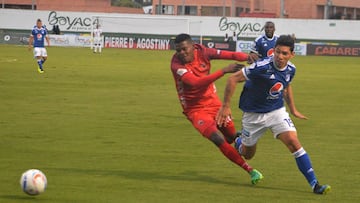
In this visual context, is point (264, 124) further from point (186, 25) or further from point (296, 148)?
point (186, 25)

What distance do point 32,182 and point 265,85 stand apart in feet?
10.4

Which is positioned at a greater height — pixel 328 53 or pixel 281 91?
pixel 281 91

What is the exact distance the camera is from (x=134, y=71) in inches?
1508

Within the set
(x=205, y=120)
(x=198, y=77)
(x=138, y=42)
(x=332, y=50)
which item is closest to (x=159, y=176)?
(x=205, y=120)

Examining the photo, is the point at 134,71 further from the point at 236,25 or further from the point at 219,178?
the point at 236,25

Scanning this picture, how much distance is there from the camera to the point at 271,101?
35.2 ft

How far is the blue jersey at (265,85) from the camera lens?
10.4 metres

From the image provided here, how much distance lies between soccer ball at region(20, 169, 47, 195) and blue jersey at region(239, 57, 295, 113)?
281 cm

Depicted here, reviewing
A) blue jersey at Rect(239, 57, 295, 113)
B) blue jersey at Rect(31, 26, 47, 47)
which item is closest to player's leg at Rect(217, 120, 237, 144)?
blue jersey at Rect(239, 57, 295, 113)

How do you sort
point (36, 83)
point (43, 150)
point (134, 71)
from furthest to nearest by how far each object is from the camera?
point (134, 71) < point (36, 83) < point (43, 150)

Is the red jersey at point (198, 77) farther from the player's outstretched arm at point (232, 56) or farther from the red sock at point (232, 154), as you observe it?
the red sock at point (232, 154)

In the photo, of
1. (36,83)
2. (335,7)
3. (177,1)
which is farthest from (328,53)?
(36,83)

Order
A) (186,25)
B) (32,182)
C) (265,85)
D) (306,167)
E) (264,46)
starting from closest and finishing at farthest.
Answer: (32,182) < (306,167) < (265,85) < (264,46) < (186,25)

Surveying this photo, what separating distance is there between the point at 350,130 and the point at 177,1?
8248 cm
